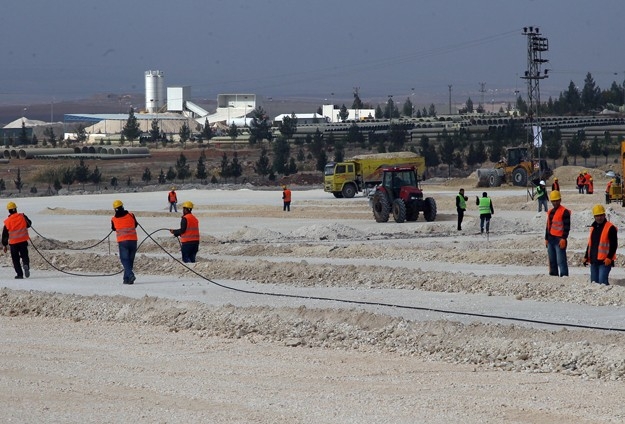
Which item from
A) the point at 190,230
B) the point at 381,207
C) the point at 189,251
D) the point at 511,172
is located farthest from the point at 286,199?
the point at 190,230

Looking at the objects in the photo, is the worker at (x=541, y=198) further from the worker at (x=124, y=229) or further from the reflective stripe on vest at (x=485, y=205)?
the worker at (x=124, y=229)

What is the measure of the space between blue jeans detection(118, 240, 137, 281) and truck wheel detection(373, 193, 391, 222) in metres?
17.5

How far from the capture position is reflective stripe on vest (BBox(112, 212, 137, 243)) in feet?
65.6

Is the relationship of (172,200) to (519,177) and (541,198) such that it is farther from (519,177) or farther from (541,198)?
(519,177)

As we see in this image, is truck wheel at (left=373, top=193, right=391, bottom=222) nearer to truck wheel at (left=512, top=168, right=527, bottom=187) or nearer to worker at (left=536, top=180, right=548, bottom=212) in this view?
worker at (left=536, top=180, right=548, bottom=212)

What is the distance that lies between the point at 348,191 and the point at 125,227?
121ft

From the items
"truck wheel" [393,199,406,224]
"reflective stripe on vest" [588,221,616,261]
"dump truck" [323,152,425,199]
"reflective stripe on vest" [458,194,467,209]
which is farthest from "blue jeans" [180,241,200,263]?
"dump truck" [323,152,425,199]

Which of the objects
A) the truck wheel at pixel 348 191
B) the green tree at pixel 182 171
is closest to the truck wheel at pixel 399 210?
the truck wheel at pixel 348 191

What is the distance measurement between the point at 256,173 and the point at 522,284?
2643 inches

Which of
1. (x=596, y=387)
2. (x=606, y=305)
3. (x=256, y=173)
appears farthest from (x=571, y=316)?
(x=256, y=173)

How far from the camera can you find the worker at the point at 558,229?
59.3 ft

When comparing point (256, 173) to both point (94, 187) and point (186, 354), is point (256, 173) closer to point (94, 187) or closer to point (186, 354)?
point (94, 187)

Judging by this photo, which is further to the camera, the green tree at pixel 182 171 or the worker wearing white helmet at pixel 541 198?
the green tree at pixel 182 171

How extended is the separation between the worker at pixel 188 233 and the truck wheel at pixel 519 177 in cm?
3908
